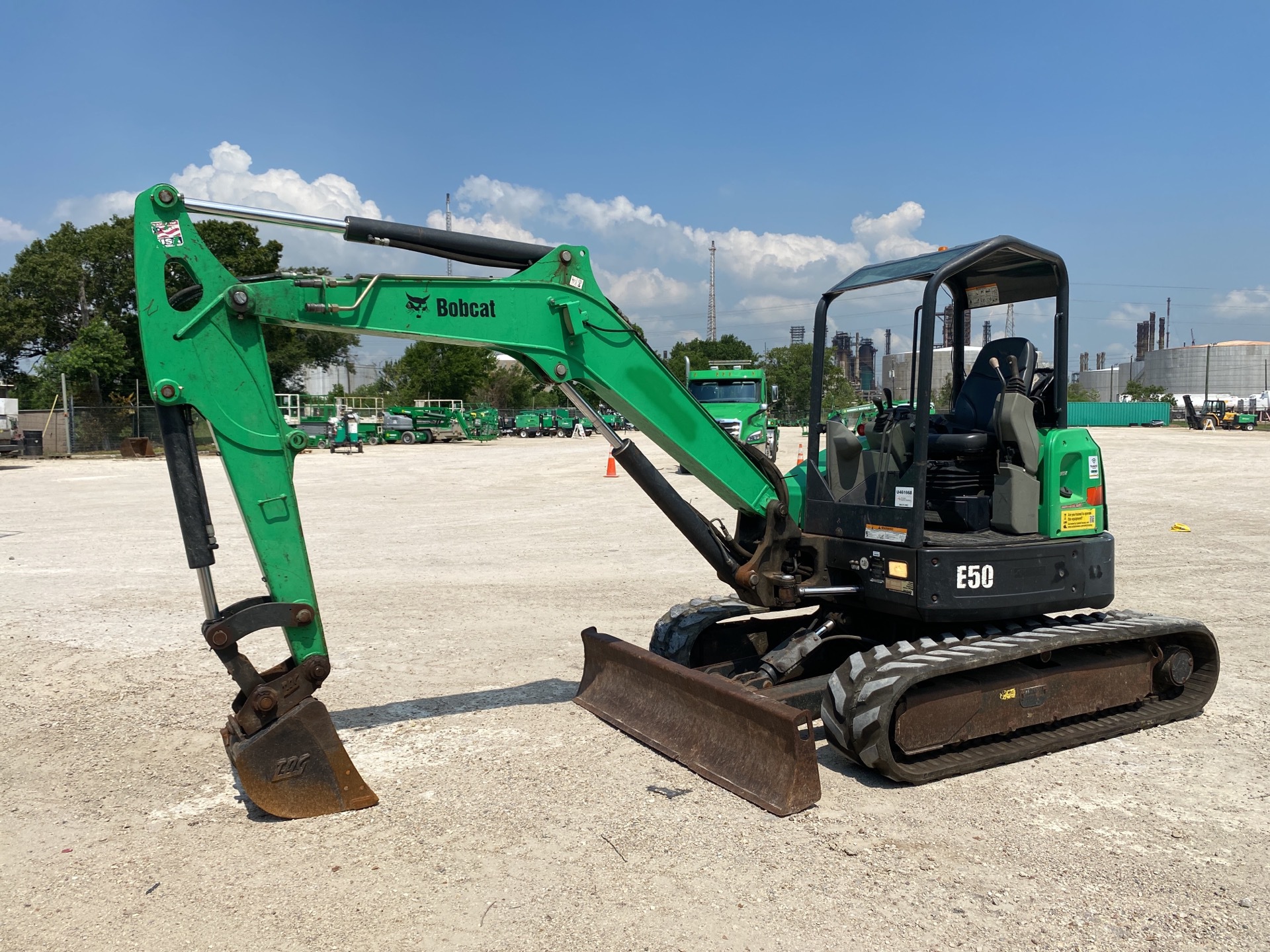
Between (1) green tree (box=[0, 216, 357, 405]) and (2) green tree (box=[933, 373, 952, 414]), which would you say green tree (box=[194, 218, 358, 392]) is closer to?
(1) green tree (box=[0, 216, 357, 405])

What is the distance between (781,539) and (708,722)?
4.23ft

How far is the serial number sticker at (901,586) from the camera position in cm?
575

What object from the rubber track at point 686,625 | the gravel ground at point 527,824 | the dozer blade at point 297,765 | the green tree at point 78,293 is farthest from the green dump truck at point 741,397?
the green tree at point 78,293

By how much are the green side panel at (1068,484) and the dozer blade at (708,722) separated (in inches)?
87.0

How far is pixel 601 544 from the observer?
14.3 meters

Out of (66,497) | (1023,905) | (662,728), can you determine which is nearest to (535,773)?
(662,728)

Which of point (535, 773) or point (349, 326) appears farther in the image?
point (535, 773)

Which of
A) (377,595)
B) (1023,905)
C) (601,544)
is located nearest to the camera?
(1023,905)

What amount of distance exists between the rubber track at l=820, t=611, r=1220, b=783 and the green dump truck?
20.2m

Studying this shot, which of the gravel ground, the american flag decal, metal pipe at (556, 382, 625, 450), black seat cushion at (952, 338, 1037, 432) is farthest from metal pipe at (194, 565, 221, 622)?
black seat cushion at (952, 338, 1037, 432)

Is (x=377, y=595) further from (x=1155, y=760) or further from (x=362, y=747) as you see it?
(x=1155, y=760)

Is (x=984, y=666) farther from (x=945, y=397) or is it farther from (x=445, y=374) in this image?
(x=445, y=374)

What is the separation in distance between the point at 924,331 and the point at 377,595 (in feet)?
22.8

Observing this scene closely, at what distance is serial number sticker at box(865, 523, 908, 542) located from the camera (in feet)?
19.1
